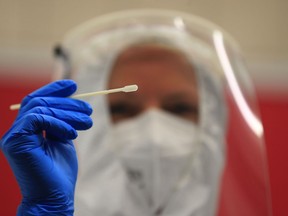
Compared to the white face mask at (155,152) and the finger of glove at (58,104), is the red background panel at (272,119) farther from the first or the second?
the finger of glove at (58,104)

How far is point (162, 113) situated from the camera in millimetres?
1313

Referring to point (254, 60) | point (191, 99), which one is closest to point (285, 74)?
point (254, 60)

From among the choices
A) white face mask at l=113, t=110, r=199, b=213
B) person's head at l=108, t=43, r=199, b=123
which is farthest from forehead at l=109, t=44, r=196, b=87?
white face mask at l=113, t=110, r=199, b=213

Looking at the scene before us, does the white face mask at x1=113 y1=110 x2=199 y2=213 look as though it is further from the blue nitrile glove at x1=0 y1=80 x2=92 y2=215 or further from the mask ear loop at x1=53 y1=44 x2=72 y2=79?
the blue nitrile glove at x1=0 y1=80 x2=92 y2=215

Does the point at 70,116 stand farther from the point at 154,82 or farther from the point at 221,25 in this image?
the point at 221,25

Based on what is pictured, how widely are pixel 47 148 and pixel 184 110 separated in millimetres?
623

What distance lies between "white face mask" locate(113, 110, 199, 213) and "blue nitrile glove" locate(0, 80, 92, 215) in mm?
427

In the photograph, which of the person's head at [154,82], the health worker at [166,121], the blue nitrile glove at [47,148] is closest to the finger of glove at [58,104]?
the blue nitrile glove at [47,148]

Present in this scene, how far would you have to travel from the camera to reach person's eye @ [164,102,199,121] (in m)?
1.33

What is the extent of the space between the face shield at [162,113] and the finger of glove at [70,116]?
390mm

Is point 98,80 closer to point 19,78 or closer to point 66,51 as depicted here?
point 66,51

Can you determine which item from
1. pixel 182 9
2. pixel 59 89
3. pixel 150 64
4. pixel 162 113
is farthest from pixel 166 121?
pixel 182 9

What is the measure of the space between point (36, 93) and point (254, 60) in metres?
1.25

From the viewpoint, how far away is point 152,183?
1.22m
